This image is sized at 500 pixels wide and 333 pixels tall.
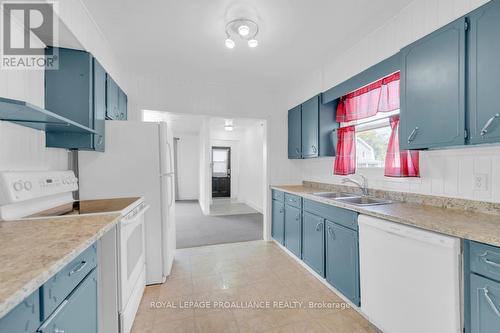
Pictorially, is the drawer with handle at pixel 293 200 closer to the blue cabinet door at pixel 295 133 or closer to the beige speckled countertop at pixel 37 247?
the blue cabinet door at pixel 295 133

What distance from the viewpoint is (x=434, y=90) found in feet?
5.25

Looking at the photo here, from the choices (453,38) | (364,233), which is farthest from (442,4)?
(364,233)

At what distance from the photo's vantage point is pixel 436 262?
1259 mm

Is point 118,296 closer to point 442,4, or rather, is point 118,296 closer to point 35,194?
point 35,194

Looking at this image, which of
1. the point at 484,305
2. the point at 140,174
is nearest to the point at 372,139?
the point at 484,305

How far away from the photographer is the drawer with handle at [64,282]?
812 mm

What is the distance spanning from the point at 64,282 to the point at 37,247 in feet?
0.60

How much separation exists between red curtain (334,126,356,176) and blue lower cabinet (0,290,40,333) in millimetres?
2717

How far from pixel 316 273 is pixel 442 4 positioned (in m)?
2.58

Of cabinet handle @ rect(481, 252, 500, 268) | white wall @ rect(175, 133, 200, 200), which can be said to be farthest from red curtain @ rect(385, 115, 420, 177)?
white wall @ rect(175, 133, 200, 200)

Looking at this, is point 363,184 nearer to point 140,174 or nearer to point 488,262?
point 488,262

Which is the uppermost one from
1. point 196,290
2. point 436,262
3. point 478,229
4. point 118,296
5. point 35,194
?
point 35,194

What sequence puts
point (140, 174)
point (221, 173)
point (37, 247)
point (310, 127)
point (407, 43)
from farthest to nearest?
point (221, 173)
point (310, 127)
point (140, 174)
point (407, 43)
point (37, 247)

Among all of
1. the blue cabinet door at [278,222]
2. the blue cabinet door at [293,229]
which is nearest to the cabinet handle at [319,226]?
the blue cabinet door at [293,229]
